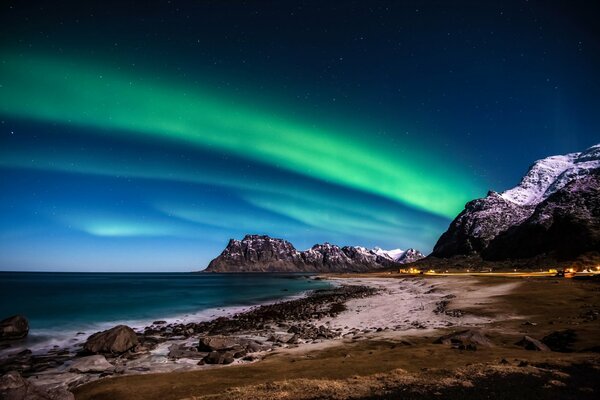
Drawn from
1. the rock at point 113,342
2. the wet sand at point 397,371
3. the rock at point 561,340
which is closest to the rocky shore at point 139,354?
the rock at point 113,342

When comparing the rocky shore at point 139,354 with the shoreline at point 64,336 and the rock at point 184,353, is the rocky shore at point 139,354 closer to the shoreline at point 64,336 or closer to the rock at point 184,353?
the rock at point 184,353

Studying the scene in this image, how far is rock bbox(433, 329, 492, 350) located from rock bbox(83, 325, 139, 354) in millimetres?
19700

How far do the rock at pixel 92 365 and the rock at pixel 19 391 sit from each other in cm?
660

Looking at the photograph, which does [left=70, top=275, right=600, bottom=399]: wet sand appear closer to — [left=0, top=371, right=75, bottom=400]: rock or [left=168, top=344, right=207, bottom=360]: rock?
[left=0, top=371, right=75, bottom=400]: rock

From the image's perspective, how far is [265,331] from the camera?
93.3 ft

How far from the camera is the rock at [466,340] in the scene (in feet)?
54.4

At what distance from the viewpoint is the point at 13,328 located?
2941 cm

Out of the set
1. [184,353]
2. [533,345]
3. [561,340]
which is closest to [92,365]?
[184,353]

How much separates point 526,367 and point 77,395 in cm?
1748

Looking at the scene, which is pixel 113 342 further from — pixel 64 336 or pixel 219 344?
pixel 64 336

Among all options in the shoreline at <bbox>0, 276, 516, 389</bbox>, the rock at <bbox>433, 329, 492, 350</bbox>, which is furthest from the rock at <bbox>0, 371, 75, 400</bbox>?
the rock at <bbox>433, 329, 492, 350</bbox>

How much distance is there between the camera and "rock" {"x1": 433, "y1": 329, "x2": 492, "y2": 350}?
54.4 feet

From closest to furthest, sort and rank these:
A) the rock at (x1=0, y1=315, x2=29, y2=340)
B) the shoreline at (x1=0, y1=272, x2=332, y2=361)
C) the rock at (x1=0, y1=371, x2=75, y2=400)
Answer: the rock at (x1=0, y1=371, x2=75, y2=400), the shoreline at (x1=0, y1=272, x2=332, y2=361), the rock at (x1=0, y1=315, x2=29, y2=340)

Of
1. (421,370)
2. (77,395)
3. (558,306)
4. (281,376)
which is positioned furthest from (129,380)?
(558,306)
